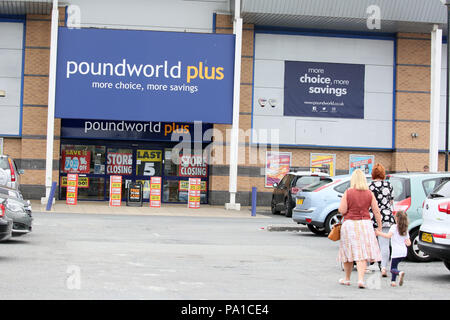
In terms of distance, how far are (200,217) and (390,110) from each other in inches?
454

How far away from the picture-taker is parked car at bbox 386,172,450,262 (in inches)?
494

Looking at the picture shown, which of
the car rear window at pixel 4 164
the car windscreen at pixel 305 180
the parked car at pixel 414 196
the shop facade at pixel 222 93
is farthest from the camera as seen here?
the shop facade at pixel 222 93

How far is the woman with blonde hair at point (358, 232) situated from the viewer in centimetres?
964

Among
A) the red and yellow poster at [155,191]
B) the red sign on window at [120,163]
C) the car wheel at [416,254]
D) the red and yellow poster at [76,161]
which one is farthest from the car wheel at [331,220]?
the red and yellow poster at [76,161]

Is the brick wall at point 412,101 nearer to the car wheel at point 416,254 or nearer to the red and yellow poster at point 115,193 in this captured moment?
the red and yellow poster at point 115,193

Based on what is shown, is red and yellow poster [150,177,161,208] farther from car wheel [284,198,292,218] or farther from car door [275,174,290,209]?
car wheel [284,198,292,218]

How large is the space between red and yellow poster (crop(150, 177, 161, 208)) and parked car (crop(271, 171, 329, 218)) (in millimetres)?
4424

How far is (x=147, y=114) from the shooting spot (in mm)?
27562

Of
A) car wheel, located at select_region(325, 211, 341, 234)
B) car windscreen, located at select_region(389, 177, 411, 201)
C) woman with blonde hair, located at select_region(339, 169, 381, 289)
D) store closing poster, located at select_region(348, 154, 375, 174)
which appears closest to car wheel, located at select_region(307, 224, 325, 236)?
car wheel, located at select_region(325, 211, 341, 234)

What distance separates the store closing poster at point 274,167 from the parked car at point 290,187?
3.69 metres

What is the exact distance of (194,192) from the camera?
27688 mm
